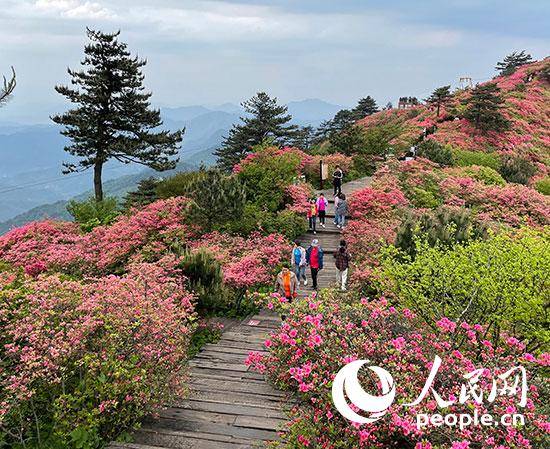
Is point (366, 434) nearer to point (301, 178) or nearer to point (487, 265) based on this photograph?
point (487, 265)

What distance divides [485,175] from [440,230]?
45.3 ft

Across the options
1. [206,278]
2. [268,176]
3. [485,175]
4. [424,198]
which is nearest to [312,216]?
[268,176]

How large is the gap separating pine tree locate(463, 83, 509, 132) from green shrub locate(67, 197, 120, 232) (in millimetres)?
27117

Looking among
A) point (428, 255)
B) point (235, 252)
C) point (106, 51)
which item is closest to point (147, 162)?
point (106, 51)

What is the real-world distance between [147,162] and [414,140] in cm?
1919

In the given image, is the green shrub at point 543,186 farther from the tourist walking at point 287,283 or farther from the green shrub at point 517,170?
the tourist walking at point 287,283

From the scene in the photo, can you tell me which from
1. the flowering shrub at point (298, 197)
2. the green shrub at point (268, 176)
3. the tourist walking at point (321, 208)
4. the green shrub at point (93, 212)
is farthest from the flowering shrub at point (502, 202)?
the green shrub at point (93, 212)

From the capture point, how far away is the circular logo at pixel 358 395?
5.32m

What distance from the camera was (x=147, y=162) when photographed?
3106 cm

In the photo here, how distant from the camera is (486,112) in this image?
33.6 m

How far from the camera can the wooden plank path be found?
6434 millimetres

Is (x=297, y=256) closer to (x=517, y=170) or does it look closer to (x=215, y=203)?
(x=215, y=203)

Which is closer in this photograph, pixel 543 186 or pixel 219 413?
pixel 219 413

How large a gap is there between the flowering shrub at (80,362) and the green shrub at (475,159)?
2448cm
